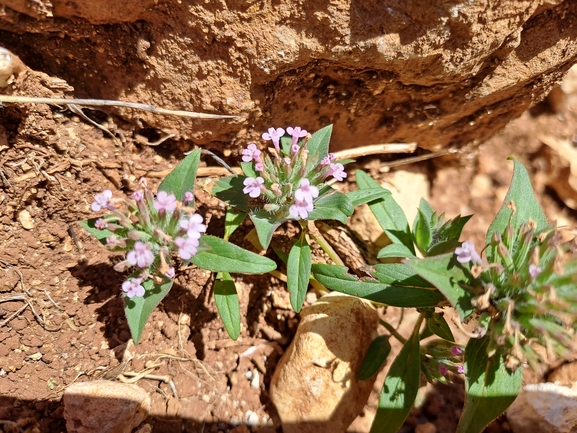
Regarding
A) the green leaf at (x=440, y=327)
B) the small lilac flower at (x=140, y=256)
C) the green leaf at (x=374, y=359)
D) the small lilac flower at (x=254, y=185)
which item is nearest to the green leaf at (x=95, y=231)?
the small lilac flower at (x=140, y=256)

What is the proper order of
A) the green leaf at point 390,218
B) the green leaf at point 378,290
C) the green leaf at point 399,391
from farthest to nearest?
the green leaf at point 390,218 → the green leaf at point 399,391 → the green leaf at point 378,290

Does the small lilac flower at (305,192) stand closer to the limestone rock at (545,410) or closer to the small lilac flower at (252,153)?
the small lilac flower at (252,153)

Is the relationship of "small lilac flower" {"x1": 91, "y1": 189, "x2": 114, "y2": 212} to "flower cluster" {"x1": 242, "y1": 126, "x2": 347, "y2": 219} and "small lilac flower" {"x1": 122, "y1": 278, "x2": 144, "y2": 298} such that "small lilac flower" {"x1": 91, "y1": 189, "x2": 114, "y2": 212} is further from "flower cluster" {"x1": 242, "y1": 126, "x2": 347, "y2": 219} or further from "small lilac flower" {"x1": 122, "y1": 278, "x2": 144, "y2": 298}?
"flower cluster" {"x1": 242, "y1": 126, "x2": 347, "y2": 219}

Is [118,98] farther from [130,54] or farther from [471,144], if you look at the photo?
[471,144]

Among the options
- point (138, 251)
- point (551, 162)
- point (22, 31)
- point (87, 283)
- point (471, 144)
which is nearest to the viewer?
point (138, 251)

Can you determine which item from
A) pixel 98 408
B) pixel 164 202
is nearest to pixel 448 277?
pixel 164 202

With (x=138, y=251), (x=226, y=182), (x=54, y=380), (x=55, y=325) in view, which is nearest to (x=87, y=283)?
(x=55, y=325)

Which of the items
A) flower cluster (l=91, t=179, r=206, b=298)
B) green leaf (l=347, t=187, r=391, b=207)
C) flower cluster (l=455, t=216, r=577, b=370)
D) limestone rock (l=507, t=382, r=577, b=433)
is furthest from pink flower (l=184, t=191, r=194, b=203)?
limestone rock (l=507, t=382, r=577, b=433)
